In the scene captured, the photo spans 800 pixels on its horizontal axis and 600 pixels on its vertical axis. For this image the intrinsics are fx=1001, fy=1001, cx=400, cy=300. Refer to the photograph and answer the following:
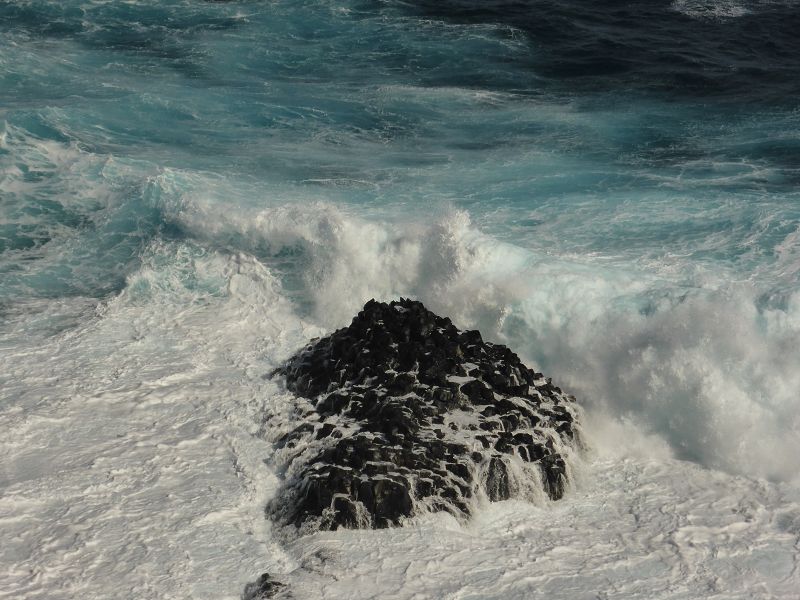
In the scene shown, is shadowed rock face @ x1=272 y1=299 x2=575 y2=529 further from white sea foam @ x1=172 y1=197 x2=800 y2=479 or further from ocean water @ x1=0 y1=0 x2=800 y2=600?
white sea foam @ x1=172 y1=197 x2=800 y2=479

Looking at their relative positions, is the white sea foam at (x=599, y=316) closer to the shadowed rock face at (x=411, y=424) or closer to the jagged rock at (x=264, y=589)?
the shadowed rock face at (x=411, y=424)

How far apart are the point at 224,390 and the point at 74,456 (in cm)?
220

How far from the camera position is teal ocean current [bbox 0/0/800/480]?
515 inches

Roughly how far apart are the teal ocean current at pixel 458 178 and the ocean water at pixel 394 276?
0.07 metres

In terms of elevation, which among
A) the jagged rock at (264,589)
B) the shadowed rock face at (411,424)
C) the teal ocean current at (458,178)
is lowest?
the jagged rock at (264,589)

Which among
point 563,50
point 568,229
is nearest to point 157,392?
point 568,229

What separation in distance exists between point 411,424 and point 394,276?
4.26 meters

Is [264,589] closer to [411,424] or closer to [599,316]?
[411,424]

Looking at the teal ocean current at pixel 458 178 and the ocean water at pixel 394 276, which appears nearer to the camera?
the ocean water at pixel 394 276

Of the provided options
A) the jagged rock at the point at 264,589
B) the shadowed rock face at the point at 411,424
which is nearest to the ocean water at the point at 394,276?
the jagged rock at the point at 264,589

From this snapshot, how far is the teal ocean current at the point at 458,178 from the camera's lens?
1307 centimetres

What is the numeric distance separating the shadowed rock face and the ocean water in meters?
0.36

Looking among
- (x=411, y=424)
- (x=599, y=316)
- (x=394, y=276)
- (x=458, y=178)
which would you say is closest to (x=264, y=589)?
(x=411, y=424)

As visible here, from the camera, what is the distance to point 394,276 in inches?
600
